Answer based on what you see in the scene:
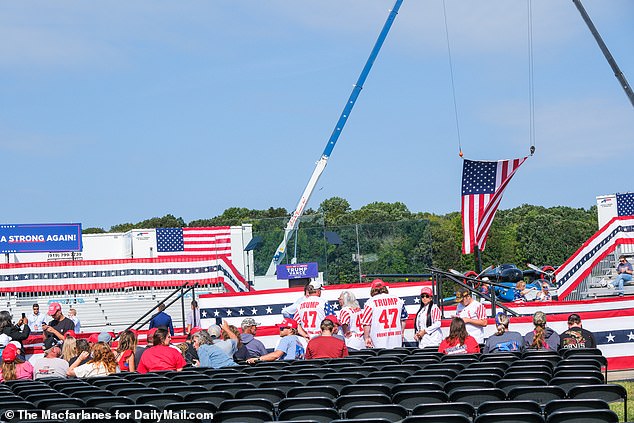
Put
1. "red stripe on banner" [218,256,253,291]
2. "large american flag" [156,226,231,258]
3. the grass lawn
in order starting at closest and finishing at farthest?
the grass lawn, "red stripe on banner" [218,256,253,291], "large american flag" [156,226,231,258]

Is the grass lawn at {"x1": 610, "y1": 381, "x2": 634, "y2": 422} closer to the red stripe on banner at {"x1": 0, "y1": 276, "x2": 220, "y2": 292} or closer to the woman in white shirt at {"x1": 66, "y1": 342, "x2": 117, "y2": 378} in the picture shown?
the woman in white shirt at {"x1": 66, "y1": 342, "x2": 117, "y2": 378}

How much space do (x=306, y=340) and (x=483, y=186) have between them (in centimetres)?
1471

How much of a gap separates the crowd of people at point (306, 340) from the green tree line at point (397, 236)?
5325 mm

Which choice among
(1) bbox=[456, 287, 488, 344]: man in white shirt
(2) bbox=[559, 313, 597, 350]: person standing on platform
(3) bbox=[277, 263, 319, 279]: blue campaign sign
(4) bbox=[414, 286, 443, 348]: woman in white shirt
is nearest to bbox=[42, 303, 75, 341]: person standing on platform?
(4) bbox=[414, 286, 443, 348]: woman in white shirt

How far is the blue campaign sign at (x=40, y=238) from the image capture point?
137ft

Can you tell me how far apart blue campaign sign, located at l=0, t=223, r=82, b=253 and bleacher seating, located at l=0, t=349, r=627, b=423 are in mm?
32333

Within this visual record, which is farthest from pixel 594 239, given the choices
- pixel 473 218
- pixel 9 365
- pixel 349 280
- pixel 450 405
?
pixel 450 405

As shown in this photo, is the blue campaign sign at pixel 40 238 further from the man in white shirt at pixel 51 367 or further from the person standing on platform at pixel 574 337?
the person standing on platform at pixel 574 337

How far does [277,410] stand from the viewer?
8227mm

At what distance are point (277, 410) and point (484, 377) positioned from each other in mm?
2114

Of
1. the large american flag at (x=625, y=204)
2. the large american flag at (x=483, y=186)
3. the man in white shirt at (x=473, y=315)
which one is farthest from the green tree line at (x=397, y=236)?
the large american flag at (x=625, y=204)

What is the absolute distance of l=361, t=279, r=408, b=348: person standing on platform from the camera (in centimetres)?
1402

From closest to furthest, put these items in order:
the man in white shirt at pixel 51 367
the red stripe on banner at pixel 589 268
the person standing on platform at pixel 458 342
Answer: the person standing on platform at pixel 458 342
the man in white shirt at pixel 51 367
the red stripe on banner at pixel 589 268

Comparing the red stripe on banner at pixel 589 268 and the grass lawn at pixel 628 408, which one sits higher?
the red stripe on banner at pixel 589 268
